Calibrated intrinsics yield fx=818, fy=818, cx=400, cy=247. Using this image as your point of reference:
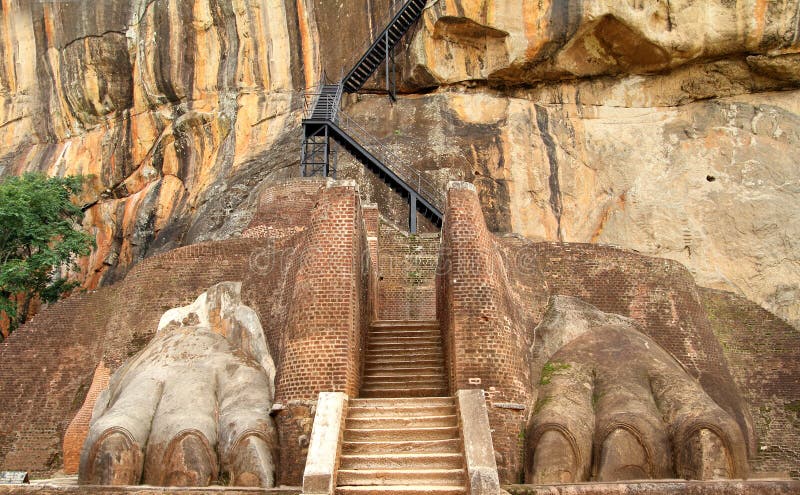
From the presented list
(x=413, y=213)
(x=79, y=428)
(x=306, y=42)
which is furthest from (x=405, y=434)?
(x=306, y=42)

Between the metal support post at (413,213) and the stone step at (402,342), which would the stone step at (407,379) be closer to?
the stone step at (402,342)

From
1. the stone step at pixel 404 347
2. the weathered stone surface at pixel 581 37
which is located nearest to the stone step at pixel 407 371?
the stone step at pixel 404 347

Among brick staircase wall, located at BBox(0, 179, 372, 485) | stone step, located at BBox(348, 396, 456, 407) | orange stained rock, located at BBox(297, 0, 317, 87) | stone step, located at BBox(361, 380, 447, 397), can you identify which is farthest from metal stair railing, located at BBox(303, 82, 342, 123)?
stone step, located at BBox(348, 396, 456, 407)

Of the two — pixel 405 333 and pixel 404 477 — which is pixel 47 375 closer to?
pixel 405 333

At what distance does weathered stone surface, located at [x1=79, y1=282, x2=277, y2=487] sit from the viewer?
10836 mm

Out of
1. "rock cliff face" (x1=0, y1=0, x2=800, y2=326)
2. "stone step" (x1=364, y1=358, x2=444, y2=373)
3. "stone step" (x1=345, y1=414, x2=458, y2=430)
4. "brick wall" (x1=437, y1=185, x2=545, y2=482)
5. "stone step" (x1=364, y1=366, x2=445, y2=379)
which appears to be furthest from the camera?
"rock cliff face" (x1=0, y1=0, x2=800, y2=326)

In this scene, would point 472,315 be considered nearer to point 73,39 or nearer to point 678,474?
point 678,474

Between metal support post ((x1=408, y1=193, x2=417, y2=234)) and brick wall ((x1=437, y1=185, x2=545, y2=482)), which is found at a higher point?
metal support post ((x1=408, y1=193, x2=417, y2=234))

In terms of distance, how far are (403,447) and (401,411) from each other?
0.88 m

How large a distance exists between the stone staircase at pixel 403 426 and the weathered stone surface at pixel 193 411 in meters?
1.48

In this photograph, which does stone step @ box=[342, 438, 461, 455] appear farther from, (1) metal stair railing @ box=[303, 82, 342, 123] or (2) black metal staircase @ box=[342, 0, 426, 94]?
(2) black metal staircase @ box=[342, 0, 426, 94]

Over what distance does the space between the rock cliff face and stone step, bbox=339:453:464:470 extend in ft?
50.2

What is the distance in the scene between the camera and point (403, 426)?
1080 centimetres

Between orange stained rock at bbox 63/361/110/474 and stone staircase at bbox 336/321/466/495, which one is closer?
stone staircase at bbox 336/321/466/495
